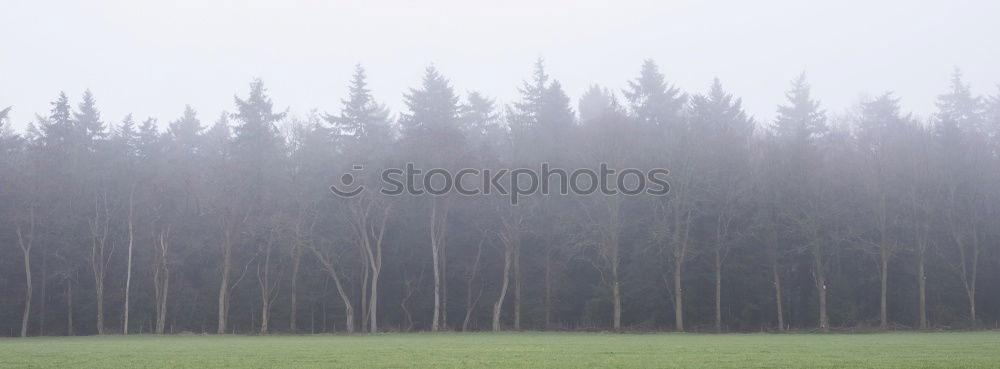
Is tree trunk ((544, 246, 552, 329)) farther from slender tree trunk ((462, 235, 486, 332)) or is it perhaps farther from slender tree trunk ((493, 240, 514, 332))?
slender tree trunk ((462, 235, 486, 332))

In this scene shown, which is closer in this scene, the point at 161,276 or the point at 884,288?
the point at 884,288

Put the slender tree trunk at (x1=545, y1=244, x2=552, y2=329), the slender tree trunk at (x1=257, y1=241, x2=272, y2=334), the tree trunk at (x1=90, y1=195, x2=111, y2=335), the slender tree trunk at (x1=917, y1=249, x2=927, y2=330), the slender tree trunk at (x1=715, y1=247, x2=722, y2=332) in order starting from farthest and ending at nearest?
1. the slender tree trunk at (x1=545, y1=244, x2=552, y2=329)
2. the tree trunk at (x1=90, y1=195, x2=111, y2=335)
3. the slender tree trunk at (x1=257, y1=241, x2=272, y2=334)
4. the slender tree trunk at (x1=715, y1=247, x2=722, y2=332)
5. the slender tree trunk at (x1=917, y1=249, x2=927, y2=330)

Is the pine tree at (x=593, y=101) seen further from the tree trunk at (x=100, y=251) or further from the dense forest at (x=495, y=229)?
the tree trunk at (x=100, y=251)

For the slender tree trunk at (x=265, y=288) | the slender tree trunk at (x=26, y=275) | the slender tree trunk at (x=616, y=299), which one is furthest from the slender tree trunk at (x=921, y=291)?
the slender tree trunk at (x=26, y=275)

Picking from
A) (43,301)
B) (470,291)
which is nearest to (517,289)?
(470,291)

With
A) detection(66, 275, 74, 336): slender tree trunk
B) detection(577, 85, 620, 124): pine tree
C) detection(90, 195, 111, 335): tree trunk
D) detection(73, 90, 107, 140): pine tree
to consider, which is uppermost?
detection(577, 85, 620, 124): pine tree

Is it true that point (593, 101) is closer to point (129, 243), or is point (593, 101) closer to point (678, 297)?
point (678, 297)

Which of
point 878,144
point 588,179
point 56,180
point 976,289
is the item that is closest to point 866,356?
point 588,179

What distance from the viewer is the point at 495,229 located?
57.6 meters

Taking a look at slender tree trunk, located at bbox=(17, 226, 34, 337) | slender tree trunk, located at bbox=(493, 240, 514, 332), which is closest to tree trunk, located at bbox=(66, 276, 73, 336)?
slender tree trunk, located at bbox=(17, 226, 34, 337)

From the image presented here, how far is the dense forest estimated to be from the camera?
54031 mm

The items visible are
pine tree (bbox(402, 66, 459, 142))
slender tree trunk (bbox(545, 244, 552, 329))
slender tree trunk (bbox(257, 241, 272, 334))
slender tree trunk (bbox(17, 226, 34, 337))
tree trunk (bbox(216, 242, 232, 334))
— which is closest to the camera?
tree trunk (bbox(216, 242, 232, 334))

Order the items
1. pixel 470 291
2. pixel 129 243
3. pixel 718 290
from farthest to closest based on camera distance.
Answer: pixel 470 291, pixel 129 243, pixel 718 290

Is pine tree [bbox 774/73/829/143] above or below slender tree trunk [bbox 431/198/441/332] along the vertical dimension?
above
